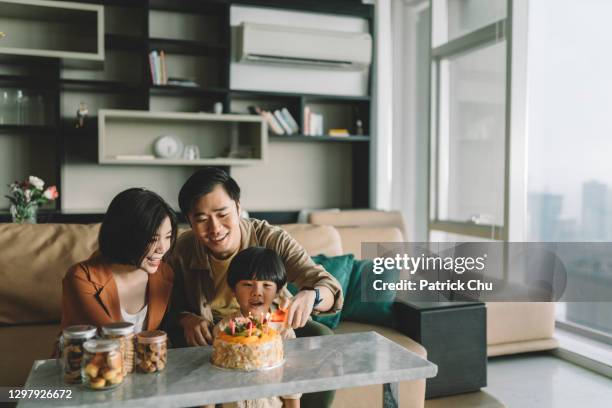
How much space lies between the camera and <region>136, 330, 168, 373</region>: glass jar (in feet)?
4.15

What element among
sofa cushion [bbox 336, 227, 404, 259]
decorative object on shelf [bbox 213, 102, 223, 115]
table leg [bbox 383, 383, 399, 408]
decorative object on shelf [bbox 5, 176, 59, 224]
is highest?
decorative object on shelf [bbox 213, 102, 223, 115]

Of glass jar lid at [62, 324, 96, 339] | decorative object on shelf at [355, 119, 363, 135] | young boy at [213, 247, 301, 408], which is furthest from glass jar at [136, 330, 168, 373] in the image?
decorative object on shelf at [355, 119, 363, 135]

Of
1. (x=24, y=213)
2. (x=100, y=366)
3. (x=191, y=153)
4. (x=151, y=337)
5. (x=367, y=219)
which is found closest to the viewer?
(x=100, y=366)

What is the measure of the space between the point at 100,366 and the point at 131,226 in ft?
1.32

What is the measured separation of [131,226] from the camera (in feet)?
4.81

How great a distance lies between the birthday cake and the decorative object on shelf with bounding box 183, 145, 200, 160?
314cm

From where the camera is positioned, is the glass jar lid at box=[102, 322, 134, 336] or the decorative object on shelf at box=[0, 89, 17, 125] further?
the decorative object on shelf at box=[0, 89, 17, 125]

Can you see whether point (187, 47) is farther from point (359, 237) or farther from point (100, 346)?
point (100, 346)

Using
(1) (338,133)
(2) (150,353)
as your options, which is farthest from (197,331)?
(1) (338,133)

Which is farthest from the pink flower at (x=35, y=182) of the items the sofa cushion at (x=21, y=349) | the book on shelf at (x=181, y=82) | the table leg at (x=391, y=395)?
the table leg at (x=391, y=395)

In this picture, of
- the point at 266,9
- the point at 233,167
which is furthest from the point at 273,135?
the point at 266,9

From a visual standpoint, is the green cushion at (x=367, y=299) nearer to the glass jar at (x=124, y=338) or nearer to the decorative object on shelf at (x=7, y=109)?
the glass jar at (x=124, y=338)

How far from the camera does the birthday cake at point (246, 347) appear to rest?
4.25 ft

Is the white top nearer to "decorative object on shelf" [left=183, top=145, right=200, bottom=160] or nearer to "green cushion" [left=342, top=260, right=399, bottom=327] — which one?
"green cushion" [left=342, top=260, right=399, bottom=327]
